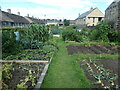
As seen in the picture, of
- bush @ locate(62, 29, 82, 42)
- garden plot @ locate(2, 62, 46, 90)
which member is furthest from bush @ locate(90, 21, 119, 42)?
garden plot @ locate(2, 62, 46, 90)

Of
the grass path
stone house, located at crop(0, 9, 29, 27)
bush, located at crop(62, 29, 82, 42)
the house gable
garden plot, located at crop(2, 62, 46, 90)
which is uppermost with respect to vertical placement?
the house gable

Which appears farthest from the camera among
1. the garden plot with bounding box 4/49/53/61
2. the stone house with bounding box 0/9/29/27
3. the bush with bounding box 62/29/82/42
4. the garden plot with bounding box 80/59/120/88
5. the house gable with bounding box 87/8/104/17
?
the house gable with bounding box 87/8/104/17

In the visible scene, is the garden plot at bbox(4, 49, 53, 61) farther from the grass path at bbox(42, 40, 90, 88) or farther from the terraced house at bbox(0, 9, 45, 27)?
the terraced house at bbox(0, 9, 45, 27)

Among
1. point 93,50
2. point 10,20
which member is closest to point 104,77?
point 93,50

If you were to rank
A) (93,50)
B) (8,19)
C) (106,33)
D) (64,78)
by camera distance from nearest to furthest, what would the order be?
(64,78) → (93,50) → (106,33) → (8,19)

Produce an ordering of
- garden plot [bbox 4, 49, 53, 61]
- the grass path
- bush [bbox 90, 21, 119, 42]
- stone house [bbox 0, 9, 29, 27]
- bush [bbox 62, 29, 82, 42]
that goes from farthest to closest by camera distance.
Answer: stone house [bbox 0, 9, 29, 27] → bush [bbox 62, 29, 82, 42] → bush [bbox 90, 21, 119, 42] → garden plot [bbox 4, 49, 53, 61] → the grass path

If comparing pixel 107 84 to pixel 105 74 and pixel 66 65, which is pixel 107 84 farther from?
pixel 66 65

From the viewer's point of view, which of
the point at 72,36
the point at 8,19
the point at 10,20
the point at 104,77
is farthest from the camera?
the point at 10,20

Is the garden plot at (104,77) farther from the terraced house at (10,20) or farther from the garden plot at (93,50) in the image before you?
the terraced house at (10,20)

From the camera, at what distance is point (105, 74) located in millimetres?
5008

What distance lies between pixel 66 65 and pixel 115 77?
258 centimetres

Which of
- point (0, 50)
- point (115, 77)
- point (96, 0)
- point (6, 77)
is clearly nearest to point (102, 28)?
point (96, 0)

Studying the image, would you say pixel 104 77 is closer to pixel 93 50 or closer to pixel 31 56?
pixel 31 56

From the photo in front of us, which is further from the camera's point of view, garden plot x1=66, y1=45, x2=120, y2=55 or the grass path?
garden plot x1=66, y1=45, x2=120, y2=55
